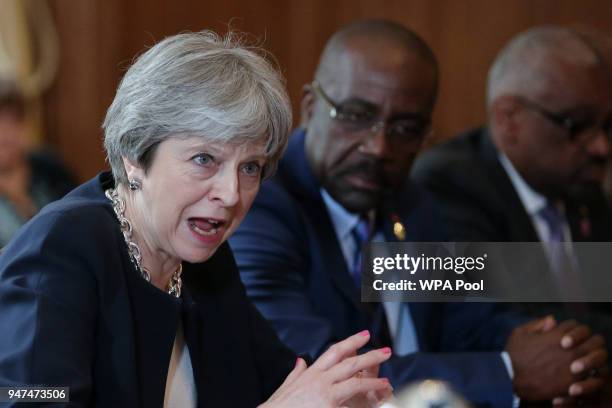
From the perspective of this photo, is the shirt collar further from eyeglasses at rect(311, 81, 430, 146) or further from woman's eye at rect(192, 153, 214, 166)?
woman's eye at rect(192, 153, 214, 166)

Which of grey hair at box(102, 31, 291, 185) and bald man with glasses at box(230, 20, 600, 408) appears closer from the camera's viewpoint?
grey hair at box(102, 31, 291, 185)

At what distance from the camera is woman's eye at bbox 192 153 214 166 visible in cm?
148

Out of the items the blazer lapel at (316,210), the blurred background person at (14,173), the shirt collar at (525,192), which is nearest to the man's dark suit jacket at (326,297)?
the blazer lapel at (316,210)

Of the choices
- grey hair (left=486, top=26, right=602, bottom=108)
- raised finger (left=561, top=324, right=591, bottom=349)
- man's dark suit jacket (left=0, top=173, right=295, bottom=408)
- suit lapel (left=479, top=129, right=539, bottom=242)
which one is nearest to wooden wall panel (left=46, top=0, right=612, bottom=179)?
grey hair (left=486, top=26, right=602, bottom=108)

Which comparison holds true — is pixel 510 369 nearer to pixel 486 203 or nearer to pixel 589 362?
pixel 589 362

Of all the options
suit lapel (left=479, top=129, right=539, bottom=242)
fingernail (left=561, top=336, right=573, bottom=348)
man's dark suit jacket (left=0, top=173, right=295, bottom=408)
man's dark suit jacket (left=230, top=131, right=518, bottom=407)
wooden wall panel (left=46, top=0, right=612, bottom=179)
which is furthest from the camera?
wooden wall panel (left=46, top=0, right=612, bottom=179)

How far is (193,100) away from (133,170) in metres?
0.17

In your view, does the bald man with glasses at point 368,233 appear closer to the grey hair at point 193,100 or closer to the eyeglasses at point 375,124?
the eyeglasses at point 375,124

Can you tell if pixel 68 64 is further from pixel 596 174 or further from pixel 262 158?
pixel 262 158

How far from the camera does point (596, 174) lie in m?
2.92

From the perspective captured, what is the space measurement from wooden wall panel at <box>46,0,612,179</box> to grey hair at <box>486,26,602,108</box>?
1.87 m

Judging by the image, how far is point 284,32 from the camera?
16.0 ft

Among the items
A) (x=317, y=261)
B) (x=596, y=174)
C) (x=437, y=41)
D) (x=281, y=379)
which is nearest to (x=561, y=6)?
(x=437, y=41)

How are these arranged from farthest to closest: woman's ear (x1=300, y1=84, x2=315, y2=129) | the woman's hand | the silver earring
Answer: woman's ear (x1=300, y1=84, x2=315, y2=129)
the silver earring
the woman's hand
